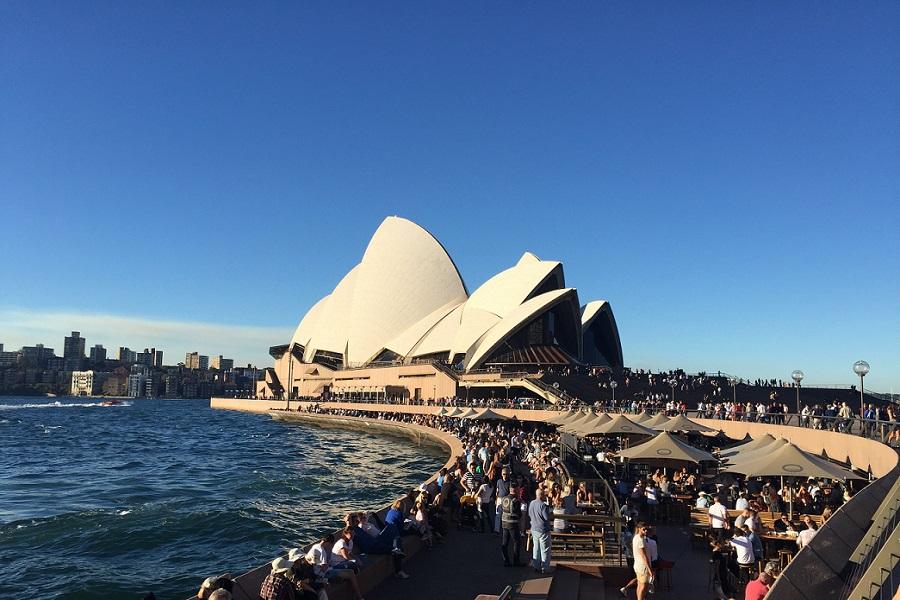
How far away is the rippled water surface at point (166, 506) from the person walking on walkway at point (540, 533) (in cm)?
547

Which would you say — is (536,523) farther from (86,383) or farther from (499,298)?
(86,383)

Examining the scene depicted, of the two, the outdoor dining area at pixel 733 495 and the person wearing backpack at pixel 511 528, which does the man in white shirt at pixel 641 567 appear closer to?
the outdoor dining area at pixel 733 495

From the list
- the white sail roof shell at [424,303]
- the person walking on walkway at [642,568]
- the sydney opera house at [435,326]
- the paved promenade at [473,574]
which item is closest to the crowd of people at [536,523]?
the person walking on walkway at [642,568]

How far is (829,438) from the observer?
1507cm

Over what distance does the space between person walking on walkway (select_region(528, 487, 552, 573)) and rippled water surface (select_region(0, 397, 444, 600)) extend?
215 inches

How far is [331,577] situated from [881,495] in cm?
643

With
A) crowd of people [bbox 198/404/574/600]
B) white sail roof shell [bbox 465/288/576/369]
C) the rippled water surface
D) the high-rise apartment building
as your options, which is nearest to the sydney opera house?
white sail roof shell [bbox 465/288/576/369]

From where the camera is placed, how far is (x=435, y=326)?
59.9 metres

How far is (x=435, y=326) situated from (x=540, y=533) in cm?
5263

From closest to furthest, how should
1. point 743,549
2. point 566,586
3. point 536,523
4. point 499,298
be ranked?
point 566,586
point 536,523
point 743,549
point 499,298

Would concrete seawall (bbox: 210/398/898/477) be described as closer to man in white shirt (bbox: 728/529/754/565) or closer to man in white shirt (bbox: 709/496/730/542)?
man in white shirt (bbox: 709/496/730/542)

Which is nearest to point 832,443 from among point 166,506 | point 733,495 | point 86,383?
point 733,495

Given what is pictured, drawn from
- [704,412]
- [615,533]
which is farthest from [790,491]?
[704,412]

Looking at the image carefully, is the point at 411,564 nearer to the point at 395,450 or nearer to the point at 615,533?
the point at 615,533
